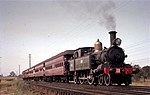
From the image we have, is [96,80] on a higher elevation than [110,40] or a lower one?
lower

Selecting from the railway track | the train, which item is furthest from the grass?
the train

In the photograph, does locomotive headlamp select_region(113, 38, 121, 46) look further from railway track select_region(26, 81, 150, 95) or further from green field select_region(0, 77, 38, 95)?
green field select_region(0, 77, 38, 95)

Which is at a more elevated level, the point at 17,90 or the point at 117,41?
the point at 117,41

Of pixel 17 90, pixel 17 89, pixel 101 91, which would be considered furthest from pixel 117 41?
pixel 17 89

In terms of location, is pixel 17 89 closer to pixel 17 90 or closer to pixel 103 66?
pixel 17 90

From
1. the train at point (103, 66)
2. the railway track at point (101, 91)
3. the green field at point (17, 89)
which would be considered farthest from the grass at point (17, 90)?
the train at point (103, 66)

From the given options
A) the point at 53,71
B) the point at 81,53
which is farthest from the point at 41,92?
the point at 53,71

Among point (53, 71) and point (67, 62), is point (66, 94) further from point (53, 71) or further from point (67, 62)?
point (53, 71)

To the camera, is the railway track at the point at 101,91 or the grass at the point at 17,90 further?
the grass at the point at 17,90

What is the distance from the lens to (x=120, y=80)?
20.4 m

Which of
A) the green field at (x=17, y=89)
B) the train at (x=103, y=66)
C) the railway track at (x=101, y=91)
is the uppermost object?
the train at (x=103, y=66)

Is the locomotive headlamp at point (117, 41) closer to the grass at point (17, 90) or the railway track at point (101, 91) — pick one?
the railway track at point (101, 91)

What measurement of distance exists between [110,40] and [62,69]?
10.5 metres

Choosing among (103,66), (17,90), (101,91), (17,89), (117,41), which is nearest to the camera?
(101,91)
